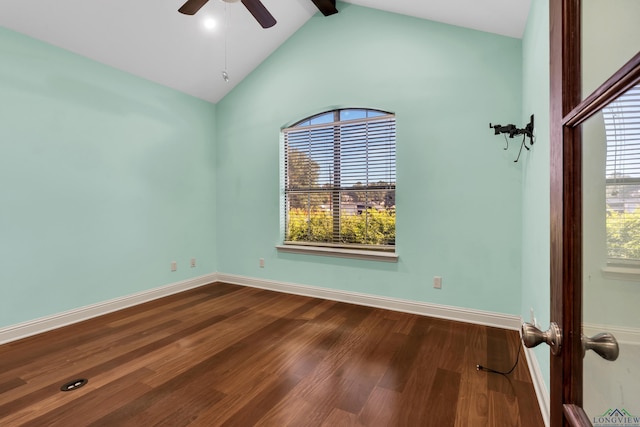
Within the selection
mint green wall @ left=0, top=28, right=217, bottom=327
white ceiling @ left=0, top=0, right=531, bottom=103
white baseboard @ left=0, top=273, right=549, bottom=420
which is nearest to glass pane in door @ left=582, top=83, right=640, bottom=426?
white baseboard @ left=0, top=273, right=549, bottom=420

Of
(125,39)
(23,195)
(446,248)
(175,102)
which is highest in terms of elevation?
(125,39)

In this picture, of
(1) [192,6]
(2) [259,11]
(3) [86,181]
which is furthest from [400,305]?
(3) [86,181]

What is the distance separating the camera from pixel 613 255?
56 centimetres

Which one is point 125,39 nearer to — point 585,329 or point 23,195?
point 23,195

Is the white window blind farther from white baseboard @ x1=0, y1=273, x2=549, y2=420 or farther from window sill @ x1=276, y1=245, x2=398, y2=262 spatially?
window sill @ x1=276, y1=245, x2=398, y2=262

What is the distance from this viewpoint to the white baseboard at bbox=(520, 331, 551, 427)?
1.65 m

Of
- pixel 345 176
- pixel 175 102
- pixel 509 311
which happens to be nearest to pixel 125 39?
pixel 175 102

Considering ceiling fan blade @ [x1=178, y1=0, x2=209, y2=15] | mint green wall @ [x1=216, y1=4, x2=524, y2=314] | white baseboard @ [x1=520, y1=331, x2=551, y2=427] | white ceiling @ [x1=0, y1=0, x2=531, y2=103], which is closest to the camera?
white baseboard @ [x1=520, y1=331, x2=551, y2=427]

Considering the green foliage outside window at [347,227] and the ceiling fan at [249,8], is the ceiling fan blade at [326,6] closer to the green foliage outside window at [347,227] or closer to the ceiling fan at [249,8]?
the ceiling fan at [249,8]

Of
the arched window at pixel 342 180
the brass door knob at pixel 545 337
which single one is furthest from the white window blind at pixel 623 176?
the arched window at pixel 342 180

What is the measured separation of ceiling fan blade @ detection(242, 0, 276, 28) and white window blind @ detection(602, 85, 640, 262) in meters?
2.65

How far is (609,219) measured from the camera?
0.57m

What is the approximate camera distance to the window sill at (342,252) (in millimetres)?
3396

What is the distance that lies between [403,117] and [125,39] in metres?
2.93
